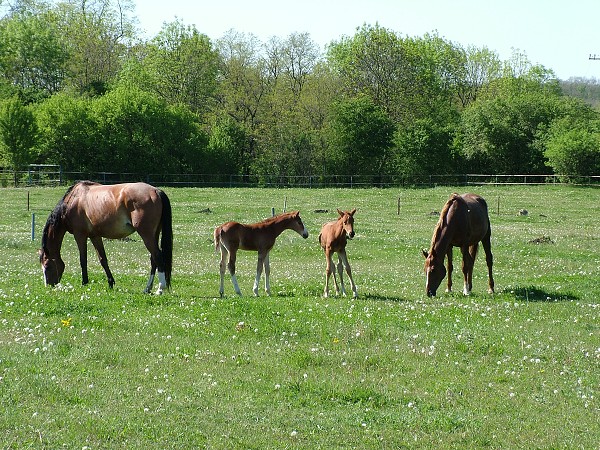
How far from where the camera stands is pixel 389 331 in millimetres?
12820

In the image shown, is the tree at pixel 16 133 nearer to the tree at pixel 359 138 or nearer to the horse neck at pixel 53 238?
the tree at pixel 359 138

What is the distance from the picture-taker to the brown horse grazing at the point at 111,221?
17.4 meters

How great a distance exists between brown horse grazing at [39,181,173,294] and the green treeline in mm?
52717

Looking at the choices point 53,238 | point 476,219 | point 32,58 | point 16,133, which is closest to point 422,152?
point 16,133

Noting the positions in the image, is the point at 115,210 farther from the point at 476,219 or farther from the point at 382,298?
the point at 476,219

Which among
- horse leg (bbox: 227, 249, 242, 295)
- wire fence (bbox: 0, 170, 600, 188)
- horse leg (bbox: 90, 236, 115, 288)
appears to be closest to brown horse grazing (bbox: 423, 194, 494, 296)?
horse leg (bbox: 227, 249, 242, 295)

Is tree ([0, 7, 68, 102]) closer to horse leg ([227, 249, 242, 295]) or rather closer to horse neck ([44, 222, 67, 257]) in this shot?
horse neck ([44, 222, 67, 257])

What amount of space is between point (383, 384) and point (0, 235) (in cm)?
2652

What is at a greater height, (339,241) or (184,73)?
(184,73)

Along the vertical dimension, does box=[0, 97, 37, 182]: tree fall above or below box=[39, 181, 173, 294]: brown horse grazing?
above

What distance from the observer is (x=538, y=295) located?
1748 cm

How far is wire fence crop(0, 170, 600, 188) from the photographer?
68688 millimetres

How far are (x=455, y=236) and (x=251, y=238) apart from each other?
496 centimetres

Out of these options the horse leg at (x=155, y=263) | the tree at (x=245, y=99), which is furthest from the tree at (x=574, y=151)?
the horse leg at (x=155, y=263)
